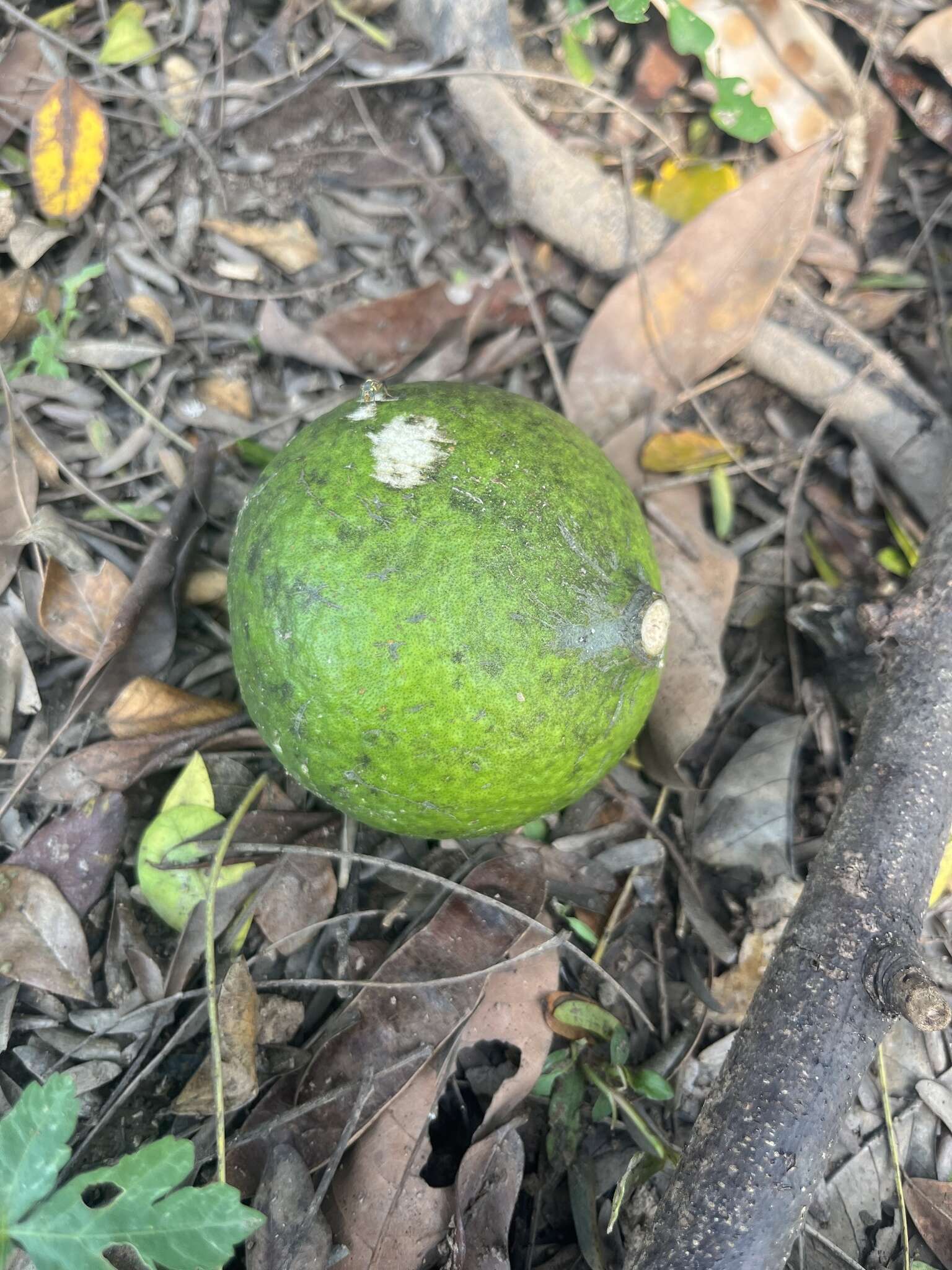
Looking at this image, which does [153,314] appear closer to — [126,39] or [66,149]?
[66,149]

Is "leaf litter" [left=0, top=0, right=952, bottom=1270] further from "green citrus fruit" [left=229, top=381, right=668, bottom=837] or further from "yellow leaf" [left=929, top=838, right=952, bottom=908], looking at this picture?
"green citrus fruit" [left=229, top=381, right=668, bottom=837]

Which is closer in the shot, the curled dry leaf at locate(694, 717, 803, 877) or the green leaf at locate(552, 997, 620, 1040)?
the green leaf at locate(552, 997, 620, 1040)

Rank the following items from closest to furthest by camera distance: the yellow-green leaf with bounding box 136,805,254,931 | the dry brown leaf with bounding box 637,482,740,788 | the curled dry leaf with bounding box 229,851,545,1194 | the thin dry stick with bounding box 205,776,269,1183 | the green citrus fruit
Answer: the green citrus fruit < the thin dry stick with bounding box 205,776,269,1183 < the curled dry leaf with bounding box 229,851,545,1194 < the yellow-green leaf with bounding box 136,805,254,931 < the dry brown leaf with bounding box 637,482,740,788

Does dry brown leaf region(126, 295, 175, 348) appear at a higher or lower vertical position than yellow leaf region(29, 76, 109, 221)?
lower

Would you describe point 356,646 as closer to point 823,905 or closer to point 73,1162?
point 823,905

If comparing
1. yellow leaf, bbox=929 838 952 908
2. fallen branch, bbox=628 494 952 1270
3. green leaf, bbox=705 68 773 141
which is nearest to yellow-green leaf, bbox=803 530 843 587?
fallen branch, bbox=628 494 952 1270

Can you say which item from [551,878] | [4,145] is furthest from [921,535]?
[4,145]

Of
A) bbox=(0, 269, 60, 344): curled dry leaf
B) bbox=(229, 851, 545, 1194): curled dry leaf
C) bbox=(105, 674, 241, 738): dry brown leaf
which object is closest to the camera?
bbox=(229, 851, 545, 1194): curled dry leaf
